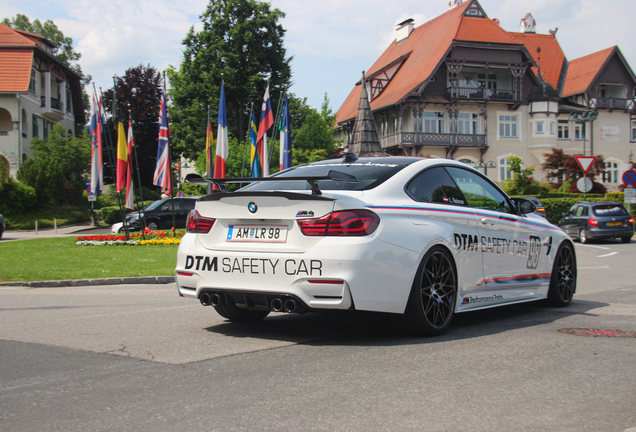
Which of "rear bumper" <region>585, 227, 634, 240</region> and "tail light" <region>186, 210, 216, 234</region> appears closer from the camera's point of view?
"tail light" <region>186, 210, 216, 234</region>

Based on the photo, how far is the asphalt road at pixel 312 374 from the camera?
342 centimetres

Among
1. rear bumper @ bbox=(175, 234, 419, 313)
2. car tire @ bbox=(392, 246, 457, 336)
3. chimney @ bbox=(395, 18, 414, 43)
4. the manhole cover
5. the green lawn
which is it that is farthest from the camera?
chimney @ bbox=(395, 18, 414, 43)

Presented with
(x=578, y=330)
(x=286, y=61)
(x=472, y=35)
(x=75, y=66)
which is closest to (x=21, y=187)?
(x=286, y=61)

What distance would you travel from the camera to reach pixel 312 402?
3.68 m

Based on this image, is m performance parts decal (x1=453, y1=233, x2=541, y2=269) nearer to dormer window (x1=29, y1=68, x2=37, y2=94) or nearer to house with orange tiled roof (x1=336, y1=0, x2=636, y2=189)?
house with orange tiled roof (x1=336, y1=0, x2=636, y2=189)

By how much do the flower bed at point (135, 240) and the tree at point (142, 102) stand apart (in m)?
36.4

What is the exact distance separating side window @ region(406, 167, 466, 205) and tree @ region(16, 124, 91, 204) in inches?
1531

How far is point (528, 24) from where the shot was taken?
65.1 metres

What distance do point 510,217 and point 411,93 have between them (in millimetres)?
43993

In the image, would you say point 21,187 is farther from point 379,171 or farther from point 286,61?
point 379,171

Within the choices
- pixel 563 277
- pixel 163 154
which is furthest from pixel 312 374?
pixel 163 154

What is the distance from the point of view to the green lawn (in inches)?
479

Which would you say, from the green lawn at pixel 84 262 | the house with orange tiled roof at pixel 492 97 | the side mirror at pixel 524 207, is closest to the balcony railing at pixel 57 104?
the house with orange tiled roof at pixel 492 97

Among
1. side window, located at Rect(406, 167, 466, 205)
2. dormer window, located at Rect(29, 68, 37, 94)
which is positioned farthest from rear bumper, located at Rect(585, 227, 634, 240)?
dormer window, located at Rect(29, 68, 37, 94)
